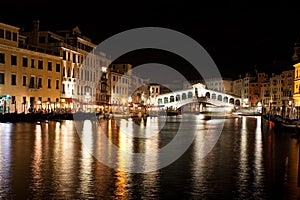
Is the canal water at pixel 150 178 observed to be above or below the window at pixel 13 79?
below

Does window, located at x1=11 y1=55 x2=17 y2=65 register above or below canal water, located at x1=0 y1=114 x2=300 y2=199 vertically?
above

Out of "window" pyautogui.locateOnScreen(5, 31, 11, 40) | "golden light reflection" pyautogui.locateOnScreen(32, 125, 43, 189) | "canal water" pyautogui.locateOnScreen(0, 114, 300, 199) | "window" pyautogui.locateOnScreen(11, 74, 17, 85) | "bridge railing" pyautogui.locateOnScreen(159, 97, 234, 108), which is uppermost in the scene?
"window" pyautogui.locateOnScreen(5, 31, 11, 40)

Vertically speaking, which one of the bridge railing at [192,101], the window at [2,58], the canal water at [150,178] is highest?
the window at [2,58]

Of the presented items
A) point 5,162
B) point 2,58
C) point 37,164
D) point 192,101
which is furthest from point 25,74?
point 192,101

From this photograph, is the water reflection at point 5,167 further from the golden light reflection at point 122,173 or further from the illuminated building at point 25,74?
the illuminated building at point 25,74

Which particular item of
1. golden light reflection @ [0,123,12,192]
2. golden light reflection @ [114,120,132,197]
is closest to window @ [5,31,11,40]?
golden light reflection @ [0,123,12,192]

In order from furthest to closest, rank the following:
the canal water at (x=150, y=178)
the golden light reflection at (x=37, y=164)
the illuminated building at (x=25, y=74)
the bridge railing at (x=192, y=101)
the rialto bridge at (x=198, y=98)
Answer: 1. the rialto bridge at (x=198, y=98)
2. the bridge railing at (x=192, y=101)
3. the illuminated building at (x=25, y=74)
4. the golden light reflection at (x=37, y=164)
5. the canal water at (x=150, y=178)

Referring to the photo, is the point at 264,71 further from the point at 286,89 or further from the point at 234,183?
the point at 234,183

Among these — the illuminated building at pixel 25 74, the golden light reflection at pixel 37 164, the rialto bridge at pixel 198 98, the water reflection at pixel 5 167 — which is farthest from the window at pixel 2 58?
the rialto bridge at pixel 198 98

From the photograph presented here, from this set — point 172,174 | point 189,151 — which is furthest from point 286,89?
point 172,174

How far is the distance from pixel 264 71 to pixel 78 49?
3536 inches

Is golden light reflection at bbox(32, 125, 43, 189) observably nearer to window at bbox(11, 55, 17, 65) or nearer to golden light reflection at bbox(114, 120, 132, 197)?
golden light reflection at bbox(114, 120, 132, 197)

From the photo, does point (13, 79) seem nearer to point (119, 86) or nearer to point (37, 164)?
point (37, 164)

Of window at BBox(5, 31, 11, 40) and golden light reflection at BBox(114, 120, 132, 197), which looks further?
window at BBox(5, 31, 11, 40)
